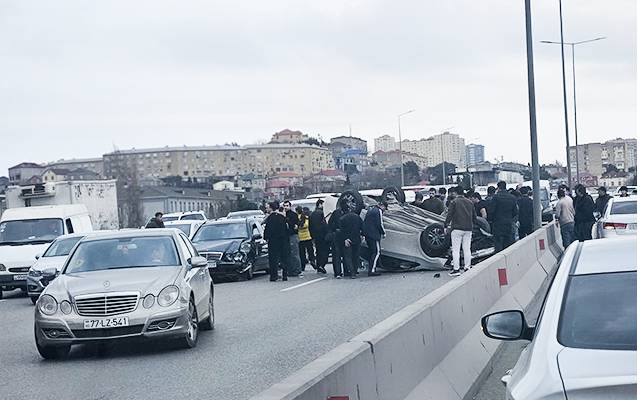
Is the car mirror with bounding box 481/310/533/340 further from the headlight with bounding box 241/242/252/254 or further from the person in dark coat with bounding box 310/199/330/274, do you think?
the person in dark coat with bounding box 310/199/330/274

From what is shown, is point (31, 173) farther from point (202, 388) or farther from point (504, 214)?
point (202, 388)

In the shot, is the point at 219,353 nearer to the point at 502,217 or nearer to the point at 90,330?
the point at 90,330

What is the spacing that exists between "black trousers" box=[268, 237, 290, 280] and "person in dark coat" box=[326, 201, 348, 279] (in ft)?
3.48

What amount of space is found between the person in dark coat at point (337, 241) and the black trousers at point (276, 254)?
3.48 ft

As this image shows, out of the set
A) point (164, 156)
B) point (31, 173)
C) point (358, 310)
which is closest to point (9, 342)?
point (358, 310)

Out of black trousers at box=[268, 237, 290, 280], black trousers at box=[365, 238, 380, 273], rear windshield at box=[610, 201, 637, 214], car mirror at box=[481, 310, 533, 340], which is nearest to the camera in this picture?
car mirror at box=[481, 310, 533, 340]

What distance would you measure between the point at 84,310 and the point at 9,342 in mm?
2887

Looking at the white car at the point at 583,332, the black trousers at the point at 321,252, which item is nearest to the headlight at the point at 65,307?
the white car at the point at 583,332

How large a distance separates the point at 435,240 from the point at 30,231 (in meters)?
9.68

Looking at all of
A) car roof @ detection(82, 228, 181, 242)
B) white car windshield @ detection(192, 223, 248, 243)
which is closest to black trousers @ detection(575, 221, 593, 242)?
white car windshield @ detection(192, 223, 248, 243)

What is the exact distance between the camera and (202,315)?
14.7 m

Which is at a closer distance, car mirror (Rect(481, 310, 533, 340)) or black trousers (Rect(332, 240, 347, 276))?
car mirror (Rect(481, 310, 533, 340))

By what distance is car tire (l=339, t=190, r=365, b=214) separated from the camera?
84.3 feet

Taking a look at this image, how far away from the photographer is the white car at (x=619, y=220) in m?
21.5
